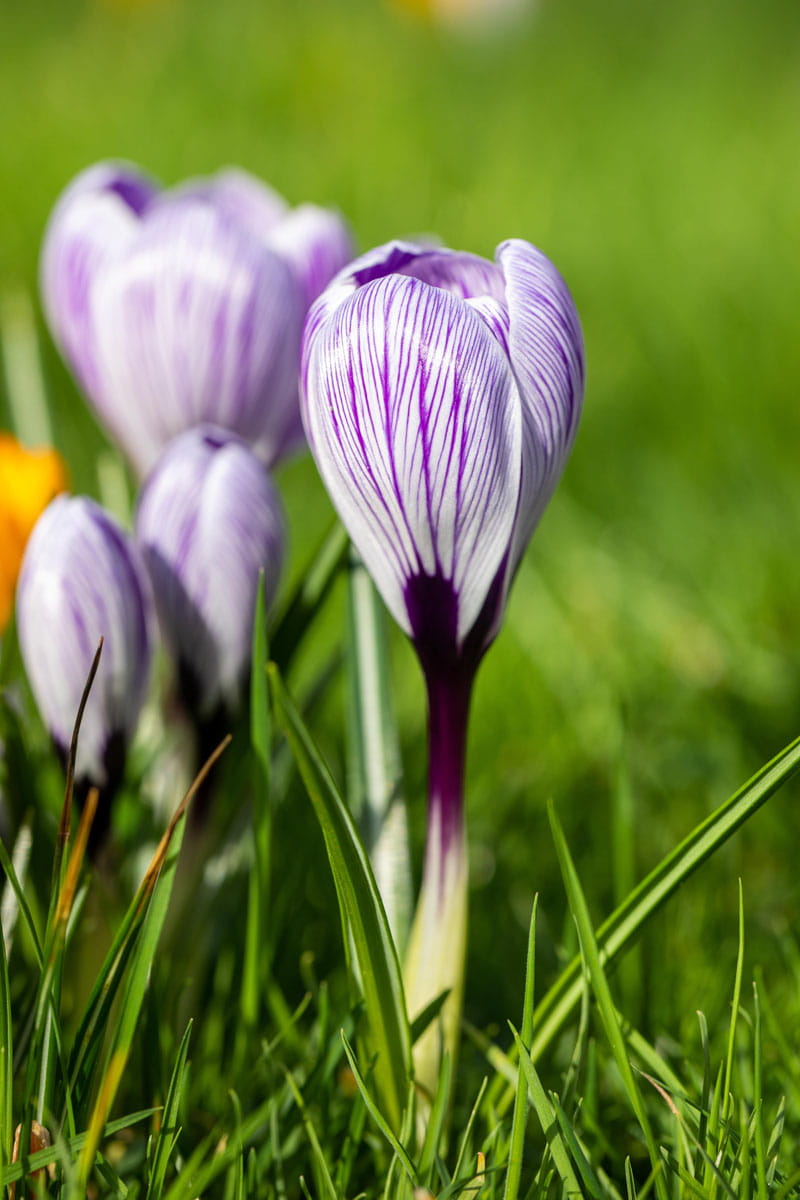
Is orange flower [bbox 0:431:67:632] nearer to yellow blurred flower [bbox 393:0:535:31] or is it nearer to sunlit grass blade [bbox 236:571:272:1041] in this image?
sunlit grass blade [bbox 236:571:272:1041]

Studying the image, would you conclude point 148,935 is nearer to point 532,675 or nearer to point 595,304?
point 532,675

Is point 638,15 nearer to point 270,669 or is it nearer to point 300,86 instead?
point 300,86

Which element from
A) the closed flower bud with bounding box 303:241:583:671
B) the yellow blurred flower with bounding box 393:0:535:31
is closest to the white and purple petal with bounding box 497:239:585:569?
the closed flower bud with bounding box 303:241:583:671

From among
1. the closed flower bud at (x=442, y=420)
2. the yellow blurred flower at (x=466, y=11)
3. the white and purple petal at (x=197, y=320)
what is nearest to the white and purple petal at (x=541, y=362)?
the closed flower bud at (x=442, y=420)

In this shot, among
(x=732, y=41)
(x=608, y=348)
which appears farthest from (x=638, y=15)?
(x=608, y=348)

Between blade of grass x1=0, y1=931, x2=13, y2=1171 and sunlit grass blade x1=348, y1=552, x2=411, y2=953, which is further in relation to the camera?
sunlit grass blade x1=348, y1=552, x2=411, y2=953

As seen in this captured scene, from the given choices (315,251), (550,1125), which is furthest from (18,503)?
(550,1125)

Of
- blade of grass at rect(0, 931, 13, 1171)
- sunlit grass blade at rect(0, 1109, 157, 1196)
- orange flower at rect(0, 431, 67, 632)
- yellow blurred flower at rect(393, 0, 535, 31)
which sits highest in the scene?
yellow blurred flower at rect(393, 0, 535, 31)

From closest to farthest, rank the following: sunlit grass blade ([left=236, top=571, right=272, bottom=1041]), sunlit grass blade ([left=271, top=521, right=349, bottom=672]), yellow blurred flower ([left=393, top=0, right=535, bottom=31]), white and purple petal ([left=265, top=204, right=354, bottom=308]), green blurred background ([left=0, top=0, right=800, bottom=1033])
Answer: sunlit grass blade ([left=236, top=571, right=272, bottom=1041]) < sunlit grass blade ([left=271, top=521, right=349, bottom=672]) < white and purple petal ([left=265, top=204, right=354, bottom=308]) < green blurred background ([left=0, top=0, right=800, bottom=1033]) < yellow blurred flower ([left=393, top=0, right=535, bottom=31])
